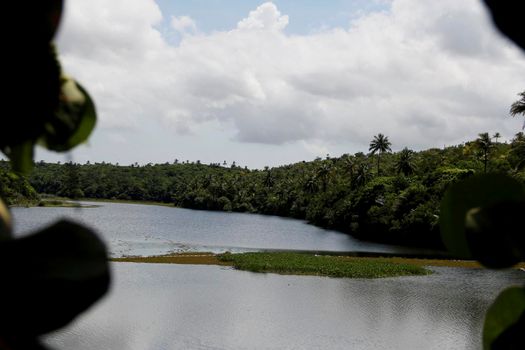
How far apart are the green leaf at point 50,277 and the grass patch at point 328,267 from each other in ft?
126

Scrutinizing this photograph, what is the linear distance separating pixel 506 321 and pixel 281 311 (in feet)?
95.4

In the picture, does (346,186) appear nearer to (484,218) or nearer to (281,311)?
(281,311)

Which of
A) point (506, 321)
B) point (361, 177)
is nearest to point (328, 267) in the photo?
point (361, 177)

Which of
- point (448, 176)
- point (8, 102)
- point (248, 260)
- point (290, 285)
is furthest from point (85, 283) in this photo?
point (448, 176)

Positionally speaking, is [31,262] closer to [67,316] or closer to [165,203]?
[67,316]

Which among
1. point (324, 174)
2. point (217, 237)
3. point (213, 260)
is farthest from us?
point (324, 174)

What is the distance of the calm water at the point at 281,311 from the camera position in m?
24.2

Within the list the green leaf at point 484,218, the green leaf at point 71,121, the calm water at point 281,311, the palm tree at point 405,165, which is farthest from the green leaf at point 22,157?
the palm tree at point 405,165

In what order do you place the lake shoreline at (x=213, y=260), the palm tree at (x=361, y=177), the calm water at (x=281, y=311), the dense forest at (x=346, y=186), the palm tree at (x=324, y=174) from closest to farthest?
1. the calm water at (x=281, y=311)
2. the lake shoreline at (x=213, y=260)
3. the dense forest at (x=346, y=186)
4. the palm tree at (x=361, y=177)
5. the palm tree at (x=324, y=174)

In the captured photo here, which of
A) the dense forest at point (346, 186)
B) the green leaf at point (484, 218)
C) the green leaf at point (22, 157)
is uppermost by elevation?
the dense forest at point (346, 186)

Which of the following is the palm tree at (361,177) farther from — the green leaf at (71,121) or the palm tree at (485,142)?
the green leaf at (71,121)

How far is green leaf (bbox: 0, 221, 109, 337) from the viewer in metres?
0.39

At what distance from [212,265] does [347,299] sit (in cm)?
1305

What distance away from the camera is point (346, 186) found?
80438 millimetres
